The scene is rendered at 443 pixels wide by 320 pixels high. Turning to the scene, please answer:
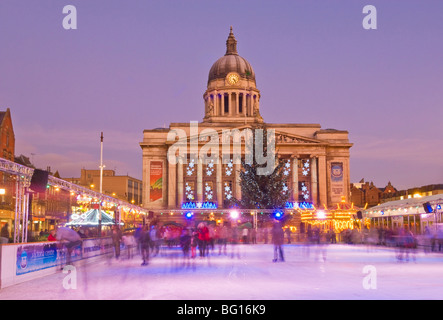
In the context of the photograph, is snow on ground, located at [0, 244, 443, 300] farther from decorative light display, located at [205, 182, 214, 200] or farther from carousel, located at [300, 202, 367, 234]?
decorative light display, located at [205, 182, 214, 200]

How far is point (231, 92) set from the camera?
11425 centimetres

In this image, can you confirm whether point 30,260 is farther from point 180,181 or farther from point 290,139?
point 290,139

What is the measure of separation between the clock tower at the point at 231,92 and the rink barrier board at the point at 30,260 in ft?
290

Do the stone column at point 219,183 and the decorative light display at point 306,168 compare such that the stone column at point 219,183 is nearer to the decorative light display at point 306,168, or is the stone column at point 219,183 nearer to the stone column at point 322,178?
the decorative light display at point 306,168

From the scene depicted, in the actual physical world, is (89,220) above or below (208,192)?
below

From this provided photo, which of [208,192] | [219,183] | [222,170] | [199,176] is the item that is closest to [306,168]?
[222,170]

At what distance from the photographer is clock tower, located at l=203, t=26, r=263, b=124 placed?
374 feet

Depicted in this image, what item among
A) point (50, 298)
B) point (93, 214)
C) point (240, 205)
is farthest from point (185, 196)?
point (50, 298)

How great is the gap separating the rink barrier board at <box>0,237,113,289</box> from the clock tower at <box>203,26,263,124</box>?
88444 mm

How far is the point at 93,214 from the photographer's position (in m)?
42.3

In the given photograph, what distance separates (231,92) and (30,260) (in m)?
97.6

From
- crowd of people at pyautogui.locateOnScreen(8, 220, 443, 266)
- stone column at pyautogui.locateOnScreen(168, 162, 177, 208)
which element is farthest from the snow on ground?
stone column at pyautogui.locateOnScreen(168, 162, 177, 208)
